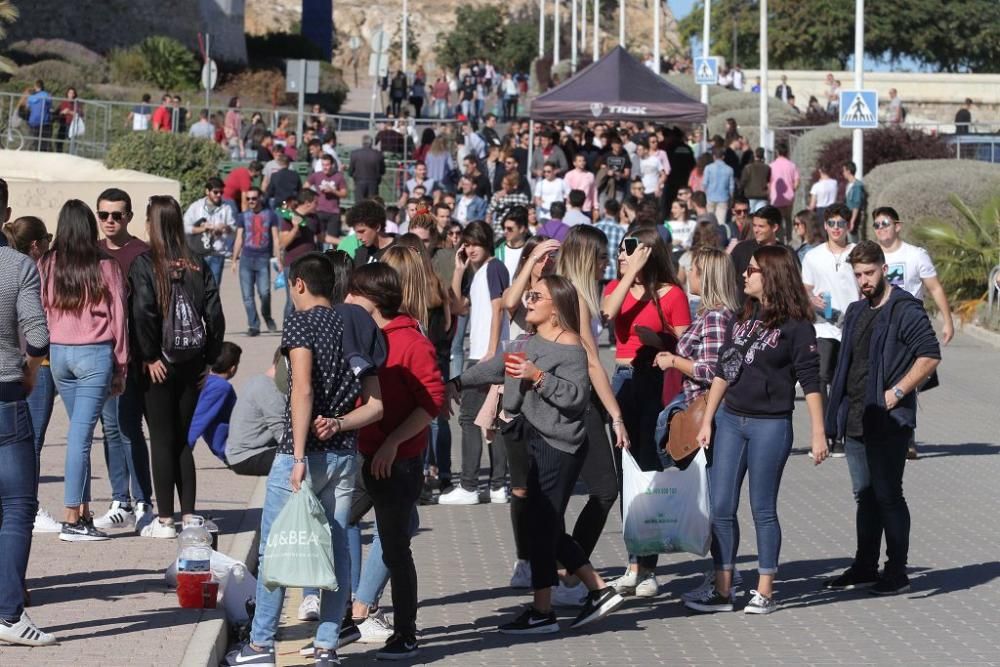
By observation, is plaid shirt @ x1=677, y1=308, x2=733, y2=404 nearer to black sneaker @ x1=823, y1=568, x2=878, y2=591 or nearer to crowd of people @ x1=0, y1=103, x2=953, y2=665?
crowd of people @ x1=0, y1=103, x2=953, y2=665

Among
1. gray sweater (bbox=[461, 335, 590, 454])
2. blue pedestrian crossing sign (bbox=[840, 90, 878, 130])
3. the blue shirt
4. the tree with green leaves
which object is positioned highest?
the tree with green leaves

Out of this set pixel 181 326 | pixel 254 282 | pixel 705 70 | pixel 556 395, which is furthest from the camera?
pixel 705 70

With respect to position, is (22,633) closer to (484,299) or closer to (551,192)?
(484,299)

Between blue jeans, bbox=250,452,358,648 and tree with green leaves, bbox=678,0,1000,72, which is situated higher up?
tree with green leaves, bbox=678,0,1000,72

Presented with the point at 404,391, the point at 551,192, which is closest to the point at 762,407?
the point at 404,391

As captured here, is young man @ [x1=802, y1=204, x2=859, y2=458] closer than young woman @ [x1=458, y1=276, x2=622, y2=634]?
No

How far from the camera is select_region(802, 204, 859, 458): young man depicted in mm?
13695

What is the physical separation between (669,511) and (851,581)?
1.25m

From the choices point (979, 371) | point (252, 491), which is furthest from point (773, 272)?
point (979, 371)

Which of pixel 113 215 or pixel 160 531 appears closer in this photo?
pixel 113 215

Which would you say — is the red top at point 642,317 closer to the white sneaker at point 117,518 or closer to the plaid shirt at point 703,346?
the plaid shirt at point 703,346

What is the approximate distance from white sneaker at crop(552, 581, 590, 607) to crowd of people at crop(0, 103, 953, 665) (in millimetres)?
26

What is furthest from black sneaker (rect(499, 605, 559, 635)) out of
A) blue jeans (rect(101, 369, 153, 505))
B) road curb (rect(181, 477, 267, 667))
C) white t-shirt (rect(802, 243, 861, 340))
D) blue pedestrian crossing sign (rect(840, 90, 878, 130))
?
blue pedestrian crossing sign (rect(840, 90, 878, 130))

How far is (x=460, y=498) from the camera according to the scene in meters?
12.0
